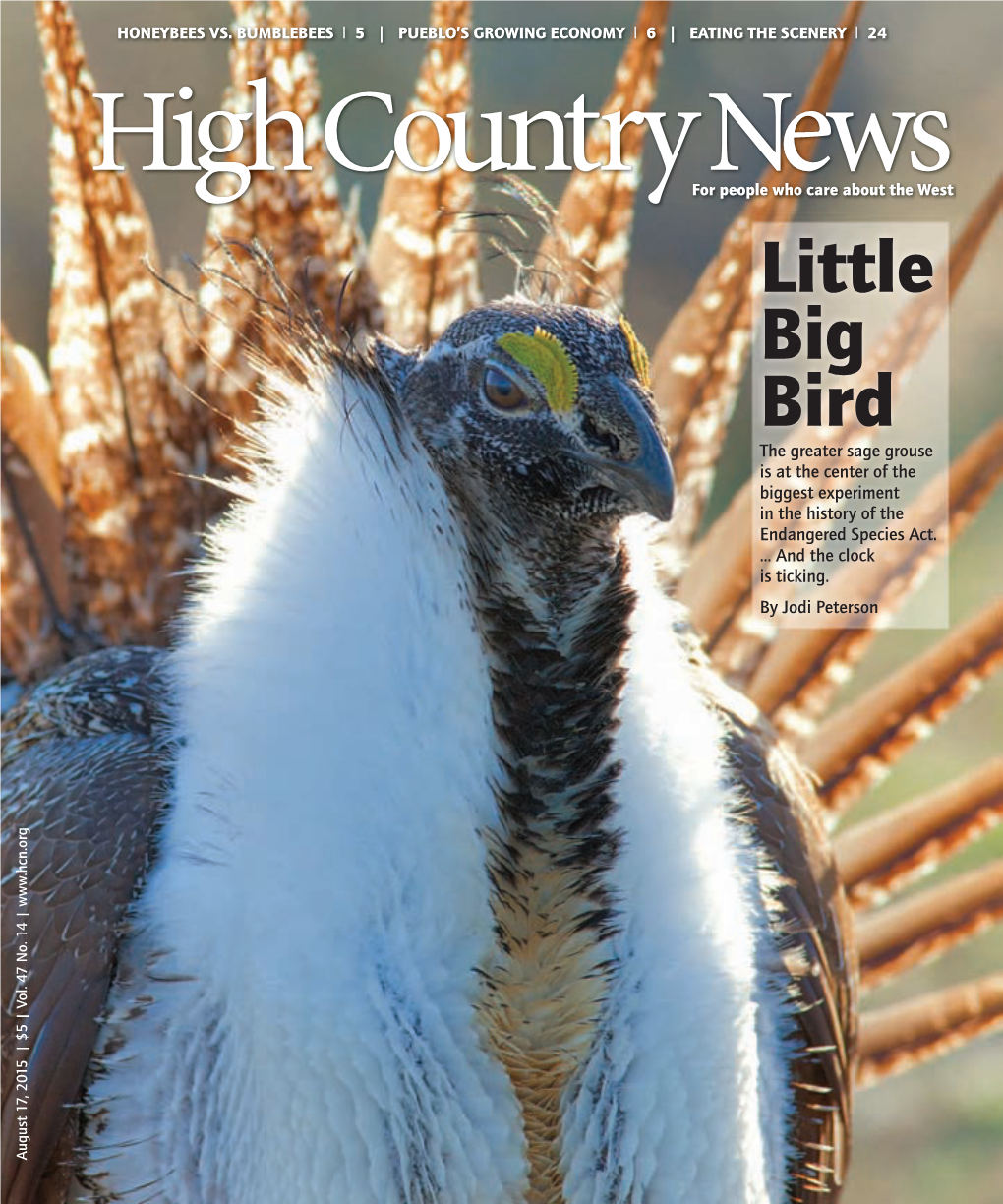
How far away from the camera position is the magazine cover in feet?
2.87

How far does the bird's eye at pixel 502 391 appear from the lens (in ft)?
2.80

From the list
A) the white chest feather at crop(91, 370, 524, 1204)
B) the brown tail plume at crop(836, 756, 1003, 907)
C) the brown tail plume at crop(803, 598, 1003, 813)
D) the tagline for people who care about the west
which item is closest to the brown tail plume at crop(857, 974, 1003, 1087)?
the brown tail plume at crop(836, 756, 1003, 907)

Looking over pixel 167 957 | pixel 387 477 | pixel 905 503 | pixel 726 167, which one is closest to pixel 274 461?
pixel 387 477

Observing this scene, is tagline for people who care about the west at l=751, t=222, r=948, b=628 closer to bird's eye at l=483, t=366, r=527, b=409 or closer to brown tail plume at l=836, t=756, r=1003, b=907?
brown tail plume at l=836, t=756, r=1003, b=907

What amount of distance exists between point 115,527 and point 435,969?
0.70m

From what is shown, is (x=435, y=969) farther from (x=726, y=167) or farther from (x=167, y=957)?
(x=726, y=167)

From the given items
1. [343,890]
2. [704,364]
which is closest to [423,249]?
[704,364]

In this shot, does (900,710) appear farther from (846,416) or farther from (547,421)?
(547,421)

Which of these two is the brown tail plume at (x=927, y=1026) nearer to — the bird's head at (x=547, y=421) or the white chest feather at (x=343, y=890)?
the white chest feather at (x=343, y=890)

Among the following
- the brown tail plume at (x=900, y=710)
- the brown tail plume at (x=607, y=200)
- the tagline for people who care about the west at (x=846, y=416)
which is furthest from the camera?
the brown tail plume at (x=900, y=710)

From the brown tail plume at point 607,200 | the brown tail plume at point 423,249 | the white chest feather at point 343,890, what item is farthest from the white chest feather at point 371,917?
the brown tail plume at point 423,249

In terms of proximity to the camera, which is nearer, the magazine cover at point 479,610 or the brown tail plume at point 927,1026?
the magazine cover at point 479,610

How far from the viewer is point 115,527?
1.41 meters

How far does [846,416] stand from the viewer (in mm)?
1371
